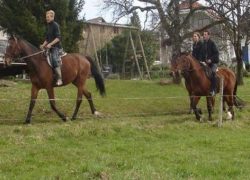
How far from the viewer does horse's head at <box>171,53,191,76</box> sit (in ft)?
50.2

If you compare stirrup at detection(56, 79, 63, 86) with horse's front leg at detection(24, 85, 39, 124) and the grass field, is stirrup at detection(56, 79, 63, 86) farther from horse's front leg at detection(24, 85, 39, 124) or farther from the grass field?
the grass field

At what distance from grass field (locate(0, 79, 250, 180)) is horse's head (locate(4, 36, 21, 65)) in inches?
63.5

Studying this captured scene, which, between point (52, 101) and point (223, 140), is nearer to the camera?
point (223, 140)

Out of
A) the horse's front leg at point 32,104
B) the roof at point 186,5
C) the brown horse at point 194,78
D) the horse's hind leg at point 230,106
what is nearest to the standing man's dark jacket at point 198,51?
the brown horse at point 194,78

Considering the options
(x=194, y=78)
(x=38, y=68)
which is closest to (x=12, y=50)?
(x=38, y=68)

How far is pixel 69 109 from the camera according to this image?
16781 mm

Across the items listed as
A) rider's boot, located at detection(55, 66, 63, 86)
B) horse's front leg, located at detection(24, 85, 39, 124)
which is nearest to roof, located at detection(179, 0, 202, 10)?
rider's boot, located at detection(55, 66, 63, 86)

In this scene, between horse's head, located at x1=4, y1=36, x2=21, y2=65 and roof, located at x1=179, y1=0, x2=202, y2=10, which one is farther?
roof, located at x1=179, y1=0, x2=202, y2=10

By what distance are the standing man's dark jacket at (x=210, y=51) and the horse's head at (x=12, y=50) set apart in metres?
5.50

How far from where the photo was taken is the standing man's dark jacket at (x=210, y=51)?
16.0 meters

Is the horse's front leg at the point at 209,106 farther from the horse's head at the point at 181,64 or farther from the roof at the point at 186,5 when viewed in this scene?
the roof at the point at 186,5

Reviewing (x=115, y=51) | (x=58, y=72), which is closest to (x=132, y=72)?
(x=115, y=51)

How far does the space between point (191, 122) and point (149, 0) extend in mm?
14753

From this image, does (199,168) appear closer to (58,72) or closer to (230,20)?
(58,72)
